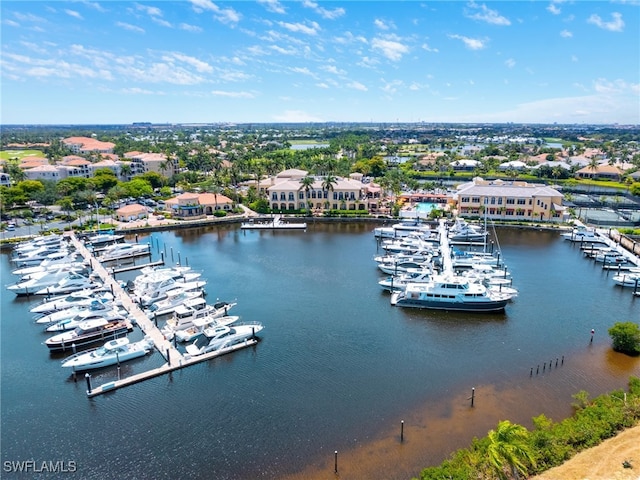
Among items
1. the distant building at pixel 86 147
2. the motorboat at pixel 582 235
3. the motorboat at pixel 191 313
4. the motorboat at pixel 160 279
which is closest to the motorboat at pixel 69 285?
the motorboat at pixel 160 279

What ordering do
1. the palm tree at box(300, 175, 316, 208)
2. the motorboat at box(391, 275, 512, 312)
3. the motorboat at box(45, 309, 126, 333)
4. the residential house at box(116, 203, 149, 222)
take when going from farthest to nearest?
the palm tree at box(300, 175, 316, 208), the residential house at box(116, 203, 149, 222), the motorboat at box(391, 275, 512, 312), the motorboat at box(45, 309, 126, 333)

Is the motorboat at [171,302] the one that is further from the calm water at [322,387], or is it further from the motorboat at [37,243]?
the motorboat at [37,243]

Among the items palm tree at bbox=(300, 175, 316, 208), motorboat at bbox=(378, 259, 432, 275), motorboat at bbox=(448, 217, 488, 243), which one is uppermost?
palm tree at bbox=(300, 175, 316, 208)

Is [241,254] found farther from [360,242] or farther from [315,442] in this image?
[315,442]

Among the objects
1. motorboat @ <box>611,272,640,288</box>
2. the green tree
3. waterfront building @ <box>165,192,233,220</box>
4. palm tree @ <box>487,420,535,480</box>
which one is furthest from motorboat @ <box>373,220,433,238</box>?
palm tree @ <box>487,420,535,480</box>

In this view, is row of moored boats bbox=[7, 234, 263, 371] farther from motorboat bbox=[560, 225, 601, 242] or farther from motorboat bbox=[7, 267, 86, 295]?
motorboat bbox=[560, 225, 601, 242]

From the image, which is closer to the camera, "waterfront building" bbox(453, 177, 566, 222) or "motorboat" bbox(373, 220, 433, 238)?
"motorboat" bbox(373, 220, 433, 238)
